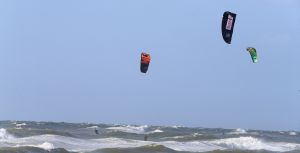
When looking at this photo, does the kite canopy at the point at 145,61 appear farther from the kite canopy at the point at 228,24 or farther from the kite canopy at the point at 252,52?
the kite canopy at the point at 228,24

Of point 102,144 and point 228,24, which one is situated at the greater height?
point 228,24

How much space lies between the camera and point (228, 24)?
1772 centimetres

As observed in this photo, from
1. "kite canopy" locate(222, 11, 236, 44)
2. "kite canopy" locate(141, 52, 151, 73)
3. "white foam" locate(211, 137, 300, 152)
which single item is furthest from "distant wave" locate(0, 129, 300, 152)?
"kite canopy" locate(222, 11, 236, 44)

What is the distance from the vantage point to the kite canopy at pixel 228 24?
1750 cm

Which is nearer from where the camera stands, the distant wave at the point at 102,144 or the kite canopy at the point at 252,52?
the kite canopy at the point at 252,52

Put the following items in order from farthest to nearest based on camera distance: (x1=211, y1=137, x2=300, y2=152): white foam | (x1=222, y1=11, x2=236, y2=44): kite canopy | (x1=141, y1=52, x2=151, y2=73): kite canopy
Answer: (x1=211, y1=137, x2=300, y2=152): white foam
(x1=141, y1=52, x2=151, y2=73): kite canopy
(x1=222, y1=11, x2=236, y2=44): kite canopy

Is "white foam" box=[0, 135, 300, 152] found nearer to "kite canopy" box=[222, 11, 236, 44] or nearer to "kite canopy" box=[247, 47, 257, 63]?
"kite canopy" box=[247, 47, 257, 63]

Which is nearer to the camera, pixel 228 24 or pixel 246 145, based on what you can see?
pixel 228 24

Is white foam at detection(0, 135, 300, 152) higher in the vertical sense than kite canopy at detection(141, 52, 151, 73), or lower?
lower

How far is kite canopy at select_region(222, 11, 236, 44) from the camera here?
17.5 m

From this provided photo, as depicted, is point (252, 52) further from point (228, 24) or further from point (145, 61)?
point (228, 24)

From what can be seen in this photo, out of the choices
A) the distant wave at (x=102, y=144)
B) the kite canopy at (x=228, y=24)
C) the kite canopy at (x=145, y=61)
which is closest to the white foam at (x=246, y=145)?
the distant wave at (x=102, y=144)

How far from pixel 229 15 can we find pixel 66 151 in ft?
37.2

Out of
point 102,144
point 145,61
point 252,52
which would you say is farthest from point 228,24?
point 102,144
